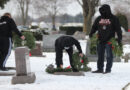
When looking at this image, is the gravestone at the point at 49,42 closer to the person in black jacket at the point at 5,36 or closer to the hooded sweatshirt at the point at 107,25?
the person in black jacket at the point at 5,36

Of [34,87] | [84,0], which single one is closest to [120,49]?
[34,87]

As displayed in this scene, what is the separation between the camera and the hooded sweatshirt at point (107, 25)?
9.98 metres

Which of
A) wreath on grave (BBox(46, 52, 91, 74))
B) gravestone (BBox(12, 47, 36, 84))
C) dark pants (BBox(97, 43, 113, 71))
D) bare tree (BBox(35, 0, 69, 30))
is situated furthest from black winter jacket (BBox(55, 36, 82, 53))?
bare tree (BBox(35, 0, 69, 30))

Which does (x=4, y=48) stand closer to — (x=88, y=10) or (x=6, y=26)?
(x=6, y=26)

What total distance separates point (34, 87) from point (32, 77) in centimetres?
81

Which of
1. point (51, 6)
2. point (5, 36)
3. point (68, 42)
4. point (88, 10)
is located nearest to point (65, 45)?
point (68, 42)

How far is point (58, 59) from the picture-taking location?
10.0 metres

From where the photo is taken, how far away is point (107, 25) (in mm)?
10062

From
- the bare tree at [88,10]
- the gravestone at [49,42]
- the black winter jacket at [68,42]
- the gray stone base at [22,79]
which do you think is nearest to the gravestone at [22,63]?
the gray stone base at [22,79]

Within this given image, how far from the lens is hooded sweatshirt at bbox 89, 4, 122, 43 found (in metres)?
9.98

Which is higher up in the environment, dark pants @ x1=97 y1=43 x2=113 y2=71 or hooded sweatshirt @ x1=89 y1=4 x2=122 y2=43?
hooded sweatshirt @ x1=89 y1=4 x2=122 y2=43

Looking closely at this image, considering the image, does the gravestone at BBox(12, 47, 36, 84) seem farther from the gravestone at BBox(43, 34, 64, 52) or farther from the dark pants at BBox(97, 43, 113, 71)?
the gravestone at BBox(43, 34, 64, 52)

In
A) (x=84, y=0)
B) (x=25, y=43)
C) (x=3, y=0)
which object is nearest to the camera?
(x=25, y=43)

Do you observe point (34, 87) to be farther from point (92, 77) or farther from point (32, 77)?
point (92, 77)
